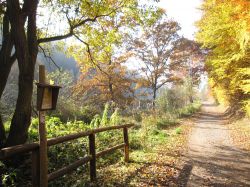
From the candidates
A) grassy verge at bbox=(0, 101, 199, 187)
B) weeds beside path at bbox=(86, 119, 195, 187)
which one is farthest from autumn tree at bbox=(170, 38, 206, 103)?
weeds beside path at bbox=(86, 119, 195, 187)

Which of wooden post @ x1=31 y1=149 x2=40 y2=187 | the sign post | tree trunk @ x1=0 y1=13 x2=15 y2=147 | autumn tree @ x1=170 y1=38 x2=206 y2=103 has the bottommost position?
wooden post @ x1=31 y1=149 x2=40 y2=187

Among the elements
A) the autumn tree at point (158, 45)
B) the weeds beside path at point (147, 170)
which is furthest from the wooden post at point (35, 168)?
the autumn tree at point (158, 45)

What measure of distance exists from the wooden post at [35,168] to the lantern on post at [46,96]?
74cm

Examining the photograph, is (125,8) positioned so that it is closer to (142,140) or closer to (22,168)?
(142,140)

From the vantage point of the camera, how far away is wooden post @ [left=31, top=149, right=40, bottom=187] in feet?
14.5

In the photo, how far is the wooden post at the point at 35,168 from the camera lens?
442 cm

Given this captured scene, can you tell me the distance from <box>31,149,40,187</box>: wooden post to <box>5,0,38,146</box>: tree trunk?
2894mm

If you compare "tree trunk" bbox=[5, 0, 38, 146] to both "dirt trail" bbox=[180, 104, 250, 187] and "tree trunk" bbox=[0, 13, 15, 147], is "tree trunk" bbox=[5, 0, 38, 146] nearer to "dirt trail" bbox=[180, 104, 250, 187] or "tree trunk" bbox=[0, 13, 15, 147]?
"tree trunk" bbox=[0, 13, 15, 147]

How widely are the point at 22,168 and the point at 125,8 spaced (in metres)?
6.25

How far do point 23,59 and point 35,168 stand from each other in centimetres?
335

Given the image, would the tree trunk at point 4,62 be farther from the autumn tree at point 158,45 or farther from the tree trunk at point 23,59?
the autumn tree at point 158,45

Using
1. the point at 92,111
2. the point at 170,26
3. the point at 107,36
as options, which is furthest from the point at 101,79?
the point at 107,36

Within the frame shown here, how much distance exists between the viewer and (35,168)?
4.44 m

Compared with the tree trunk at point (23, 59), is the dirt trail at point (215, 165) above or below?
below
